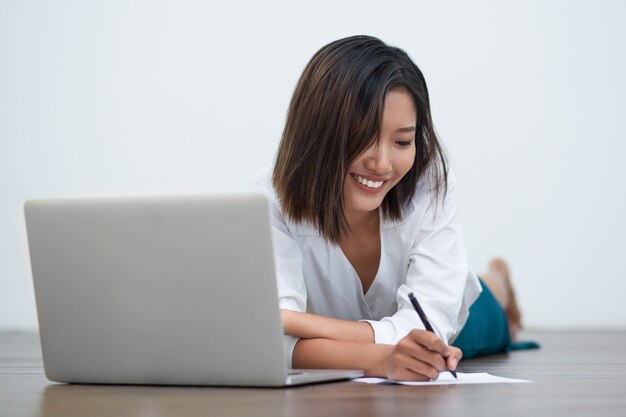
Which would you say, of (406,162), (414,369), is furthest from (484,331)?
(414,369)

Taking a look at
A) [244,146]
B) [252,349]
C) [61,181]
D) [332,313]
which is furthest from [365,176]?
[61,181]

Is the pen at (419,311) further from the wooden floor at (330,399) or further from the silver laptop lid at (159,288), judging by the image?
the silver laptop lid at (159,288)

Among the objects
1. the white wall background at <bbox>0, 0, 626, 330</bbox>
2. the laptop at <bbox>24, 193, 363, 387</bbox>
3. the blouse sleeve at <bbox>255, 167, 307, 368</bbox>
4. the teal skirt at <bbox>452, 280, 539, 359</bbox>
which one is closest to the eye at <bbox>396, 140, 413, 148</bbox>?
the blouse sleeve at <bbox>255, 167, 307, 368</bbox>

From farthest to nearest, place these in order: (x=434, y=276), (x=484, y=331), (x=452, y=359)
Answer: (x=484, y=331) → (x=434, y=276) → (x=452, y=359)

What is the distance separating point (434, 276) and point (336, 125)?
1.29 feet

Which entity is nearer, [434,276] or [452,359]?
[452,359]

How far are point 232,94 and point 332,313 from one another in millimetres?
2881

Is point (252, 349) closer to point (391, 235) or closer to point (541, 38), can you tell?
point (391, 235)

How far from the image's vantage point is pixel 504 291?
3725mm

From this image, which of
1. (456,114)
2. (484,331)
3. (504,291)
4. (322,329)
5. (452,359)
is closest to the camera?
(452,359)

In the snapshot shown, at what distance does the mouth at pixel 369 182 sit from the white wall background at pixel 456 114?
9.87 ft

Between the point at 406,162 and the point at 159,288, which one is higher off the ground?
the point at 406,162

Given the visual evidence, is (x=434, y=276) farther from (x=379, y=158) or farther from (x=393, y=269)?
(x=379, y=158)

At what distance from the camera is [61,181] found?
5.00 metres
